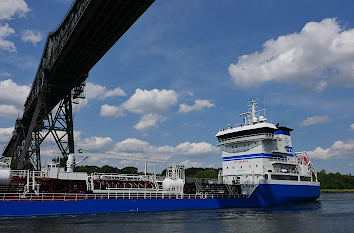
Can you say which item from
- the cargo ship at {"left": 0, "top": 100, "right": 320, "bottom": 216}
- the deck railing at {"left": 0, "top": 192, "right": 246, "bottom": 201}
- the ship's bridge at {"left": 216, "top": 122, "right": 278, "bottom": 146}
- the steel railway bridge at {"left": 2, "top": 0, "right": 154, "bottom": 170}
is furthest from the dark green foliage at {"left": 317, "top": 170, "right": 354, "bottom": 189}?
the steel railway bridge at {"left": 2, "top": 0, "right": 154, "bottom": 170}

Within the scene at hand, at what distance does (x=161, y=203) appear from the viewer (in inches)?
1192

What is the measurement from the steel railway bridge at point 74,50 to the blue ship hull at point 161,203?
10.7m

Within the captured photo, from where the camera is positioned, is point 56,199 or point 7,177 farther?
point 56,199

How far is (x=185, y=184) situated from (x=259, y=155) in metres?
9.95

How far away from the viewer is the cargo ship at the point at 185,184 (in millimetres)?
25220

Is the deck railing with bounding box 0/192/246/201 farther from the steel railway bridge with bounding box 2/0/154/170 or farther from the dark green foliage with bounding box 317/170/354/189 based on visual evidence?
the dark green foliage with bounding box 317/170/354/189

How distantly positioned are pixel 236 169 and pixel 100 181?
60.0ft

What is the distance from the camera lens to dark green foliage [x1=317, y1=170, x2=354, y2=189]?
11967cm

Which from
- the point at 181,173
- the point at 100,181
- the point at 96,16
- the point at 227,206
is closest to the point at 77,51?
the point at 96,16

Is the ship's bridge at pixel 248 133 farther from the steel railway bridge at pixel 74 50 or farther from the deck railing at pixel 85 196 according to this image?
the steel railway bridge at pixel 74 50

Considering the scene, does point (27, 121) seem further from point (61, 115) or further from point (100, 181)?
point (100, 181)

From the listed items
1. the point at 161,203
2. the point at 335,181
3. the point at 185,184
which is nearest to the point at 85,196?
the point at 161,203

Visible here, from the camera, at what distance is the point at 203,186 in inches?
1428

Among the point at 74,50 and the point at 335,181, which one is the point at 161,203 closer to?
the point at 74,50
